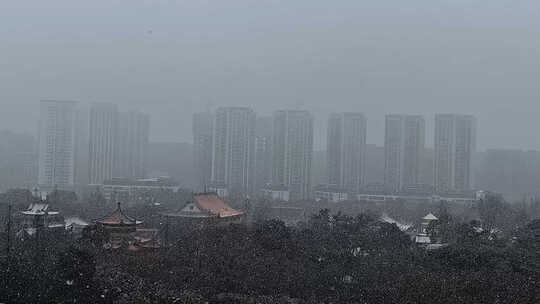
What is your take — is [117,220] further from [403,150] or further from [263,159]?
[403,150]

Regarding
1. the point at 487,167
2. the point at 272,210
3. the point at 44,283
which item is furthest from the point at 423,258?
the point at 487,167

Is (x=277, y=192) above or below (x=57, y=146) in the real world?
below

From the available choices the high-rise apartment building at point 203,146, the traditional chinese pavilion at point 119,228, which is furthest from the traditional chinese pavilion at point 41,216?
the high-rise apartment building at point 203,146

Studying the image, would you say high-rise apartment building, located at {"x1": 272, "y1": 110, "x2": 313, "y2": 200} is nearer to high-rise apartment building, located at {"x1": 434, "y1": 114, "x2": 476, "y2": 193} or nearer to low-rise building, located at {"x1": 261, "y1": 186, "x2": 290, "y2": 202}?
low-rise building, located at {"x1": 261, "y1": 186, "x2": 290, "y2": 202}

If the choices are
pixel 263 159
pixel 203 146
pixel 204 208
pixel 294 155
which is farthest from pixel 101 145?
pixel 204 208

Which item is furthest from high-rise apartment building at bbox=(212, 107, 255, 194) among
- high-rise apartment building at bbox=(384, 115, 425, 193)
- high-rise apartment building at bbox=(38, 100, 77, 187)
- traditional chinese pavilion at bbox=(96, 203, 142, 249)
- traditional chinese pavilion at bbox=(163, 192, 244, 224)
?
traditional chinese pavilion at bbox=(96, 203, 142, 249)
